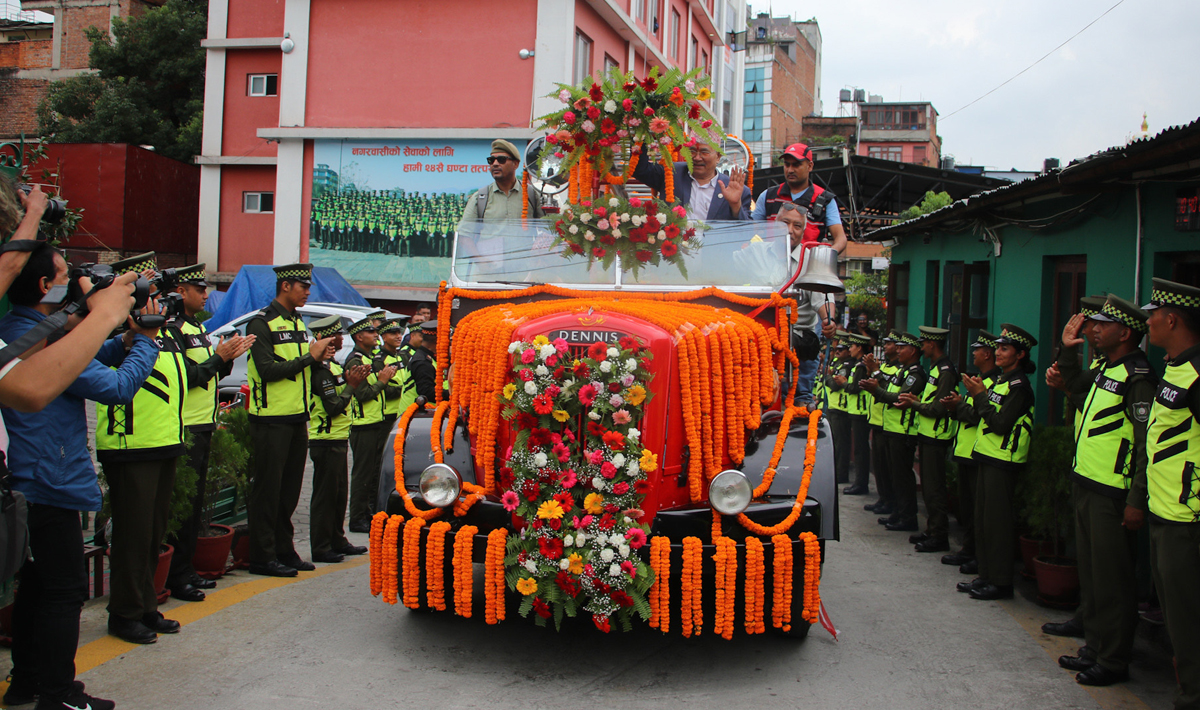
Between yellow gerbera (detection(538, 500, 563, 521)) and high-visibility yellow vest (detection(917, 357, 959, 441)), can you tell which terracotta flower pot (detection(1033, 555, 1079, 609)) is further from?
yellow gerbera (detection(538, 500, 563, 521))

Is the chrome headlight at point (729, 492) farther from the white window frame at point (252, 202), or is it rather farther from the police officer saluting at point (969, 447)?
the white window frame at point (252, 202)

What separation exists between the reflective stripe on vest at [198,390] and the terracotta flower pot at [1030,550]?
5.93m

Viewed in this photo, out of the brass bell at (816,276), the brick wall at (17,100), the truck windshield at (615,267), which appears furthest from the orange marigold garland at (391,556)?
the brick wall at (17,100)

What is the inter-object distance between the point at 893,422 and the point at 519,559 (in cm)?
564

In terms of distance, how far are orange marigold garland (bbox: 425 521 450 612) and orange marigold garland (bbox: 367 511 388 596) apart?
39cm

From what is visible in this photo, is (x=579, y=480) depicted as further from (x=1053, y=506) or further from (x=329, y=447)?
(x=1053, y=506)

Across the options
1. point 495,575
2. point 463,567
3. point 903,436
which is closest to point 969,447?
point 903,436

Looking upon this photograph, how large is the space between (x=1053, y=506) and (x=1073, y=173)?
243cm

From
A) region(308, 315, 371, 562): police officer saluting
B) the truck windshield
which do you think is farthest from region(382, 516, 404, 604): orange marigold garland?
region(308, 315, 371, 562): police officer saluting

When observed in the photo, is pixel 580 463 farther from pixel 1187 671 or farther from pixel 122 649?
pixel 1187 671

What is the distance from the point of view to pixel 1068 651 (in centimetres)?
552

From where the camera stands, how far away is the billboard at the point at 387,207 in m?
19.8

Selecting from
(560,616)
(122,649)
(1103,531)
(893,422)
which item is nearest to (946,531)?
(893,422)

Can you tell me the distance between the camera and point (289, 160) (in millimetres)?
20438
